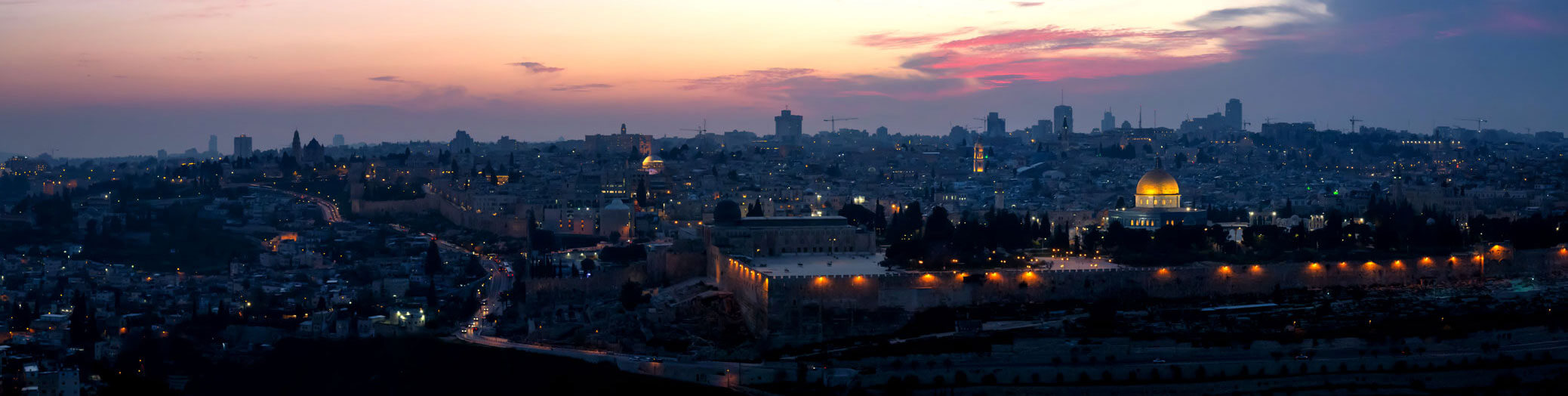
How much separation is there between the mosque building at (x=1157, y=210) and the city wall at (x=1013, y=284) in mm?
7594

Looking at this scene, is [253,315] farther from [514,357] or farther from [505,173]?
[505,173]

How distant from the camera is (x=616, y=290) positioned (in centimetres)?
4091

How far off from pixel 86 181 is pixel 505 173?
27.7m

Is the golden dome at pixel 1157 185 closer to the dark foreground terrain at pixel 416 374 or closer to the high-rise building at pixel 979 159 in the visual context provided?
the dark foreground terrain at pixel 416 374

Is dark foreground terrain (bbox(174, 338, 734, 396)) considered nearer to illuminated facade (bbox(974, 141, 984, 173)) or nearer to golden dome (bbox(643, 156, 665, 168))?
golden dome (bbox(643, 156, 665, 168))

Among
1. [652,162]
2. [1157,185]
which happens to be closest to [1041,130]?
[652,162]

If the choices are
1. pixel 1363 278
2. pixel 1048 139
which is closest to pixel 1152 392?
pixel 1363 278

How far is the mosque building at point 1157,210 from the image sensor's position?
155 feet

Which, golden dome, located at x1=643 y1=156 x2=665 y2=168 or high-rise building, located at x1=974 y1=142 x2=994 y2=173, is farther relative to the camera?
high-rise building, located at x1=974 y1=142 x2=994 y2=173

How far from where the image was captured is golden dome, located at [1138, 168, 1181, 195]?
4912cm

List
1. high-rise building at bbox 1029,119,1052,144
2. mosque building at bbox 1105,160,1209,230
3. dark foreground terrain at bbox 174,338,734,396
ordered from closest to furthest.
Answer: dark foreground terrain at bbox 174,338,734,396 < mosque building at bbox 1105,160,1209,230 < high-rise building at bbox 1029,119,1052,144

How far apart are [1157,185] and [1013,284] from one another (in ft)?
45.4

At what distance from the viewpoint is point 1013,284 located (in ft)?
120

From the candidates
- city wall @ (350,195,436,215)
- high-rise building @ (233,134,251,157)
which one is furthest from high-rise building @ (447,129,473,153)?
city wall @ (350,195,436,215)
